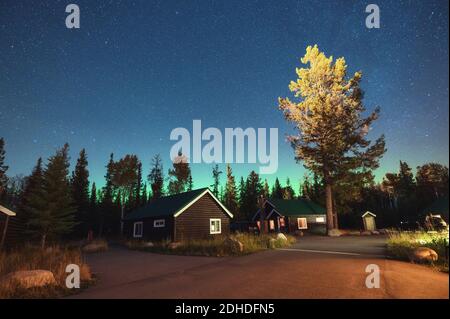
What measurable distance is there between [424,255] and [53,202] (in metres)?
32.2

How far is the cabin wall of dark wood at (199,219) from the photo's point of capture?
987 inches

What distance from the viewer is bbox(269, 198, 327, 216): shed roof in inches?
1629

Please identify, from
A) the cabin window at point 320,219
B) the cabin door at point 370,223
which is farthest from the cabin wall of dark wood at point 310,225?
the cabin door at point 370,223

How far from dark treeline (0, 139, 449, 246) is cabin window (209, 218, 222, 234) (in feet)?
51.7

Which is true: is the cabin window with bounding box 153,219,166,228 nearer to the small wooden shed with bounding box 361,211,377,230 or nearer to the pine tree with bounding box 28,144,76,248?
the pine tree with bounding box 28,144,76,248

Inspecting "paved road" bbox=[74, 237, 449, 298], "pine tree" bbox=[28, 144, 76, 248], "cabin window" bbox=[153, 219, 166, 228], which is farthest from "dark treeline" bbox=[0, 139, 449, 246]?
"paved road" bbox=[74, 237, 449, 298]

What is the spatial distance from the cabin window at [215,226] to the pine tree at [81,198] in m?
27.0

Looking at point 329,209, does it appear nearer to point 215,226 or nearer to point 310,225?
point 310,225

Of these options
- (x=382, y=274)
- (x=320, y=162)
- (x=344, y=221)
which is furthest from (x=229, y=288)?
(x=344, y=221)

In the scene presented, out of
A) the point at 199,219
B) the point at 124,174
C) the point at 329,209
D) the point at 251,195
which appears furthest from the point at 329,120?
the point at 251,195

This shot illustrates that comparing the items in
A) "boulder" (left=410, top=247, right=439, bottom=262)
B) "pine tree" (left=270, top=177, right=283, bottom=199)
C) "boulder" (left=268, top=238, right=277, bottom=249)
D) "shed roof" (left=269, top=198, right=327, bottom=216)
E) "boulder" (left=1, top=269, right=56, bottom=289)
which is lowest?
"boulder" (left=268, top=238, right=277, bottom=249)

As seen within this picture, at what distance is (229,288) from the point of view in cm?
733

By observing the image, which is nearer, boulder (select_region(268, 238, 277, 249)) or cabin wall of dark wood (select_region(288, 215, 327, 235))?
boulder (select_region(268, 238, 277, 249))
